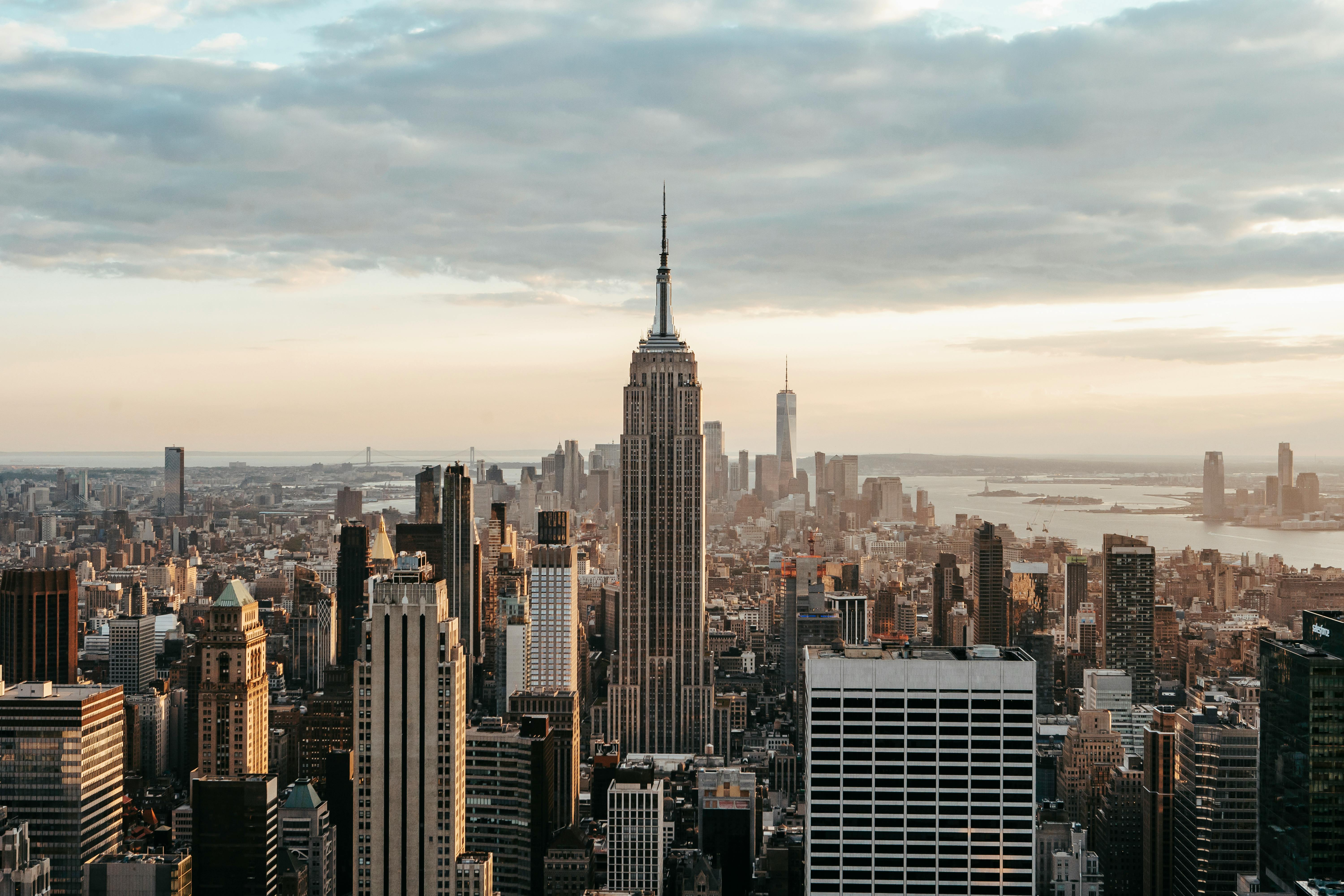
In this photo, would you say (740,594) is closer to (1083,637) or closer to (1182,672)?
(1083,637)

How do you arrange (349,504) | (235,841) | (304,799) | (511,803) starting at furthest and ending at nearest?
(349,504), (511,803), (304,799), (235,841)

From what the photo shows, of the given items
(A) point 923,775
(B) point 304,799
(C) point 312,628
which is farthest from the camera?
(C) point 312,628

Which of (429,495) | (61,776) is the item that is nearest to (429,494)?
(429,495)

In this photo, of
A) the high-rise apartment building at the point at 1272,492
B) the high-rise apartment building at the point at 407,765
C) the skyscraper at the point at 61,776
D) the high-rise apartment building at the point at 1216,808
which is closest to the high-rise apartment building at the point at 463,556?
the skyscraper at the point at 61,776

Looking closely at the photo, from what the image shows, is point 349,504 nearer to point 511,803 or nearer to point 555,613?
point 555,613

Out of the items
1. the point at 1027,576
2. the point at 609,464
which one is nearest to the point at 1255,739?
the point at 1027,576

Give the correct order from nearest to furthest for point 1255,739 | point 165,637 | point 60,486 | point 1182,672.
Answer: point 1255,739
point 60,486
point 1182,672
point 165,637
